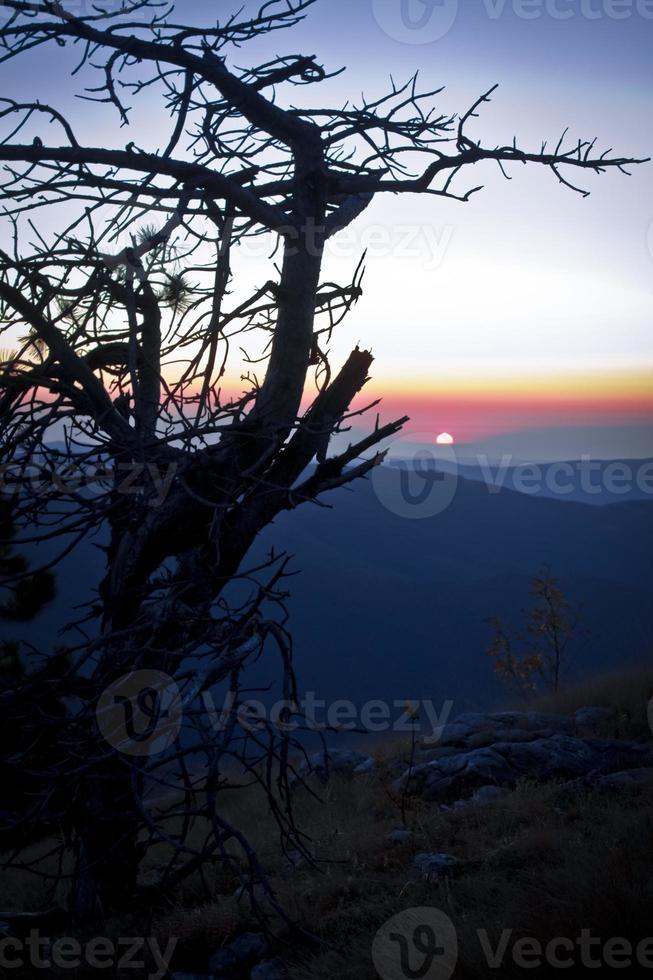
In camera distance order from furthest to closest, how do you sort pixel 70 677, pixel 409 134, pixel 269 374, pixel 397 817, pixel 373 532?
pixel 373 532 < pixel 397 817 < pixel 409 134 < pixel 269 374 < pixel 70 677

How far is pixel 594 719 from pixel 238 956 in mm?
6747

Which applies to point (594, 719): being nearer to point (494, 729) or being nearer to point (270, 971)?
point (494, 729)

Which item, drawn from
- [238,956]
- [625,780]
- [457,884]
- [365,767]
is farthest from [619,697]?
[238,956]

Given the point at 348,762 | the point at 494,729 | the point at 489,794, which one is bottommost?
the point at 348,762

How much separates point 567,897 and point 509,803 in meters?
2.89

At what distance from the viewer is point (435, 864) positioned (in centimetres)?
459

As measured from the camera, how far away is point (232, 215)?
12.7 ft

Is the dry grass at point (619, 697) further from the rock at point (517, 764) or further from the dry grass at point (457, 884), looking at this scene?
the dry grass at point (457, 884)

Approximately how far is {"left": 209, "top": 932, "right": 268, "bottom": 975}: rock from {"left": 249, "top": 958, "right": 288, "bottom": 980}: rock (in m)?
0.14

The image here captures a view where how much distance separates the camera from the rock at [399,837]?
18.0ft

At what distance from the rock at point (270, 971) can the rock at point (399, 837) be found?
1.85 meters

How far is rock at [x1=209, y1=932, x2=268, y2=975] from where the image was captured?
3869mm

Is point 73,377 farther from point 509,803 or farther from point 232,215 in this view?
point 509,803

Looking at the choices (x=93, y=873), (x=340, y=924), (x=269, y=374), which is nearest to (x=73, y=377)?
(x=269, y=374)
